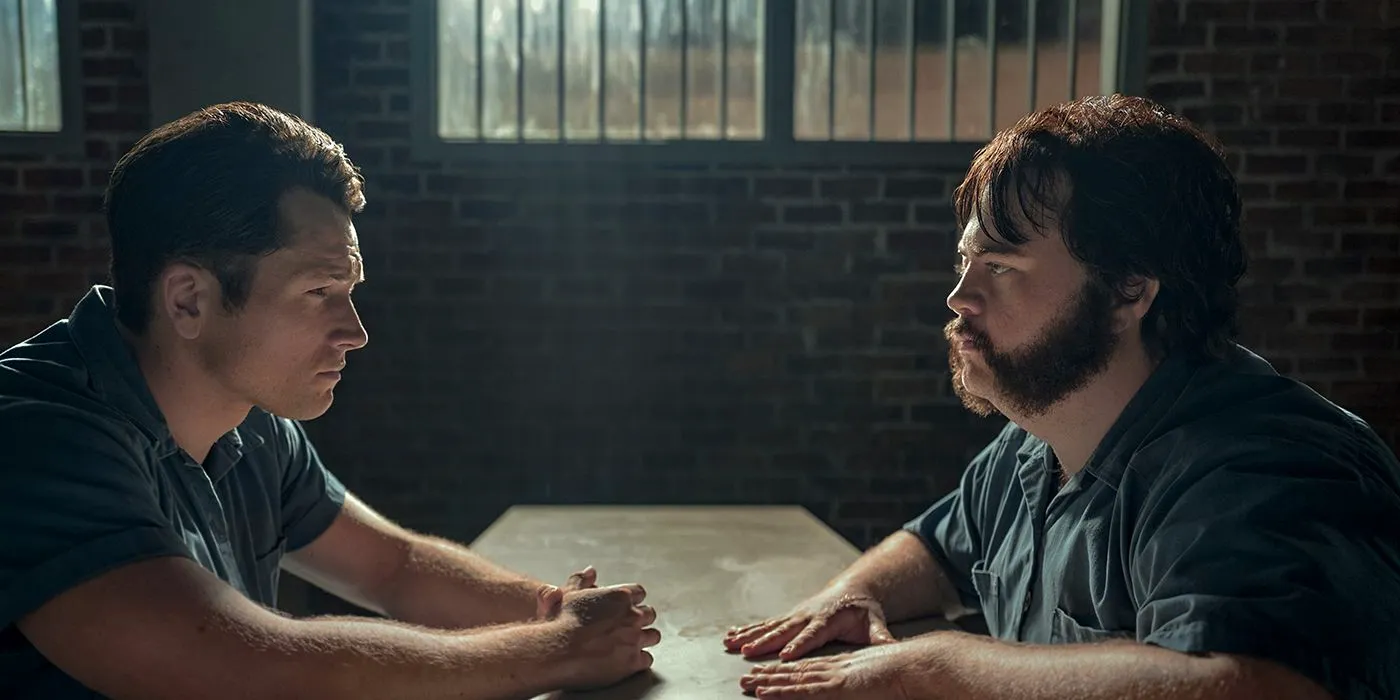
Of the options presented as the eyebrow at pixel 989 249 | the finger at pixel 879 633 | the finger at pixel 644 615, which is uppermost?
the eyebrow at pixel 989 249

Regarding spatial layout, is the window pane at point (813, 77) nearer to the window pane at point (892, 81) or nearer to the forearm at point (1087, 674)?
the window pane at point (892, 81)

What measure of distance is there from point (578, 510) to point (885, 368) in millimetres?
1520

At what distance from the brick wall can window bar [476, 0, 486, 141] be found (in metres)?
0.16

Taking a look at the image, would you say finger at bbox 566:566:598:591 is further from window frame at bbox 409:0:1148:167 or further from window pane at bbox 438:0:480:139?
window pane at bbox 438:0:480:139

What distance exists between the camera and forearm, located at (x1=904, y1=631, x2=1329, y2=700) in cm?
116

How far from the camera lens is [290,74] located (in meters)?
3.62

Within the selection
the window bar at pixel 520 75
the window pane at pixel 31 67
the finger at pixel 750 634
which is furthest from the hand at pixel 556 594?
the window pane at pixel 31 67

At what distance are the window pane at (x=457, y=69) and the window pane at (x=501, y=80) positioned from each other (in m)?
0.05

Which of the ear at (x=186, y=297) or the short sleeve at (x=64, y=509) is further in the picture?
the ear at (x=186, y=297)

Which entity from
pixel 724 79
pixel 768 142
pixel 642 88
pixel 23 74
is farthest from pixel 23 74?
pixel 768 142

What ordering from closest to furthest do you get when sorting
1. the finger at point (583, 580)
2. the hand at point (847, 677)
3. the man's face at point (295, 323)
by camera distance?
the hand at point (847, 677) → the man's face at point (295, 323) → the finger at point (583, 580)

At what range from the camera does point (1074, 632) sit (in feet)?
5.01

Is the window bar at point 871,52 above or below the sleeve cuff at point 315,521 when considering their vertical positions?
above

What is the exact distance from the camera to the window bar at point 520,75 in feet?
12.6
